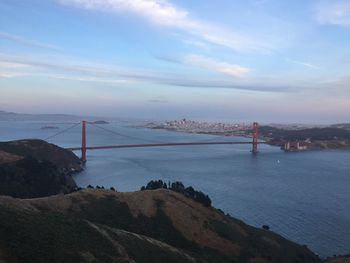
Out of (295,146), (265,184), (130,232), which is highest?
(130,232)

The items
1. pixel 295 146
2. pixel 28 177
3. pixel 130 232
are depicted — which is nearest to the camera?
pixel 130 232

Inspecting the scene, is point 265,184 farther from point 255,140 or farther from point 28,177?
point 255,140

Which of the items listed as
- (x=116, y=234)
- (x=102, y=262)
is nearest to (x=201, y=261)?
(x=116, y=234)

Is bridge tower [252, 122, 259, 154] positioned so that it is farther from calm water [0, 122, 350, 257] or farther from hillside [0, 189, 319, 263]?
hillside [0, 189, 319, 263]

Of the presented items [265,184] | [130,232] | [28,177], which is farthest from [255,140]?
[130,232]

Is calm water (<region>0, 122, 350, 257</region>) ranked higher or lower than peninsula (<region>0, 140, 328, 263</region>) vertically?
lower

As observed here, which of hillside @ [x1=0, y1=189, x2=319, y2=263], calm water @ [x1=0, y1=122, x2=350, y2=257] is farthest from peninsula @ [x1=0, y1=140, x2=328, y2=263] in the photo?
calm water @ [x1=0, y1=122, x2=350, y2=257]

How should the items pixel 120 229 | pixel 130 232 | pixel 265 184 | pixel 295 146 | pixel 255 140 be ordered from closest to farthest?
pixel 130 232
pixel 120 229
pixel 265 184
pixel 255 140
pixel 295 146

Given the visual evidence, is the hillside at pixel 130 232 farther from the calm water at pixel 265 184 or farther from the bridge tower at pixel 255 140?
the bridge tower at pixel 255 140

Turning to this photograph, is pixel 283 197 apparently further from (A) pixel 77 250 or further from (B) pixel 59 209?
(A) pixel 77 250
